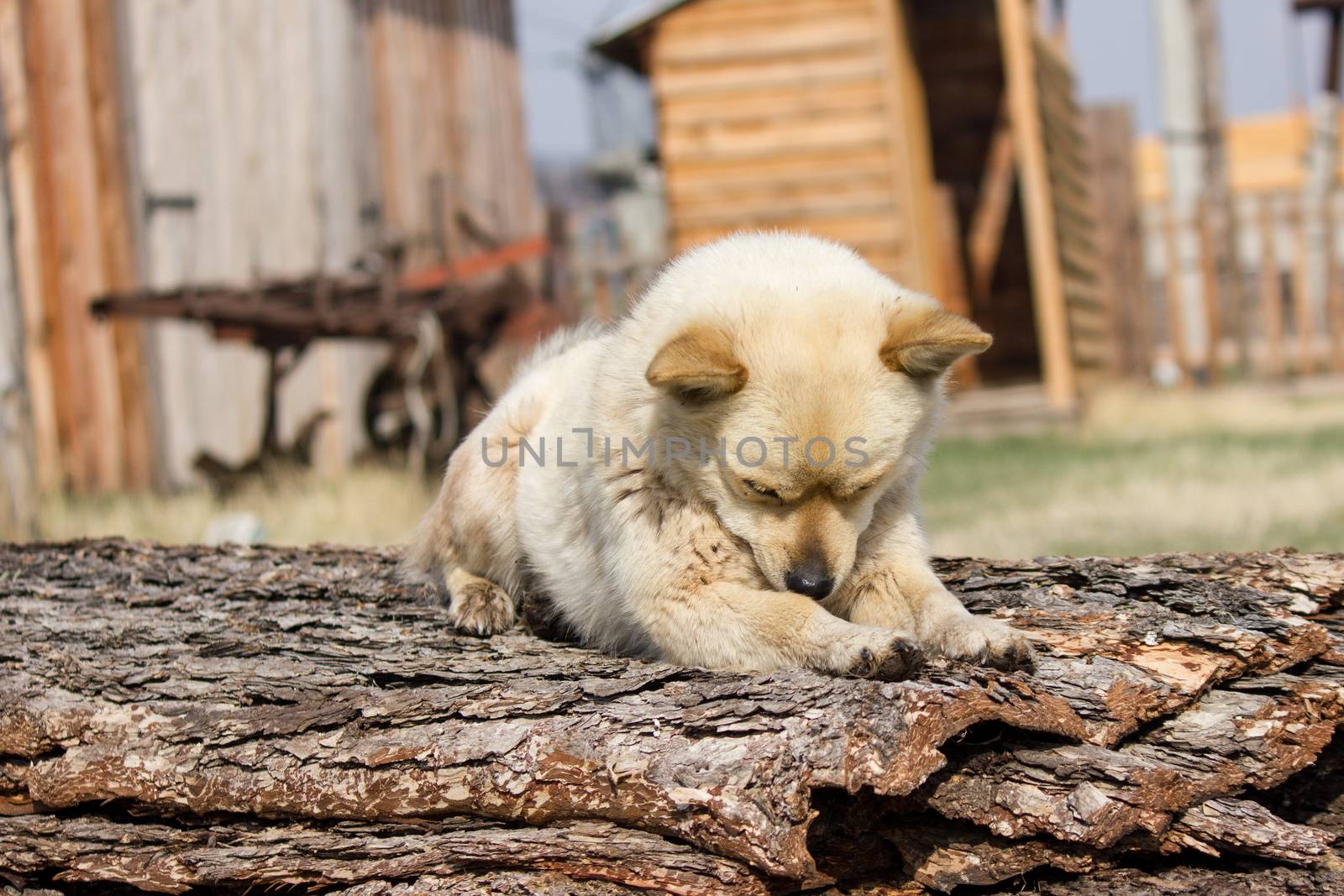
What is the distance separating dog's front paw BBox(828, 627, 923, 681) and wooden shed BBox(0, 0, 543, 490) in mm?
5842

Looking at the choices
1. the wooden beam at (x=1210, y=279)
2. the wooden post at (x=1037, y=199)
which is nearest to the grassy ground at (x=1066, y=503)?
the wooden post at (x=1037, y=199)

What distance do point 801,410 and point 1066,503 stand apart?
18.2ft

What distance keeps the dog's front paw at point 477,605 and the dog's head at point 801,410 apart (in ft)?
2.80

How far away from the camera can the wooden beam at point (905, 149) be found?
11703 millimetres

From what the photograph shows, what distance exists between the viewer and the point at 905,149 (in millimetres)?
11781

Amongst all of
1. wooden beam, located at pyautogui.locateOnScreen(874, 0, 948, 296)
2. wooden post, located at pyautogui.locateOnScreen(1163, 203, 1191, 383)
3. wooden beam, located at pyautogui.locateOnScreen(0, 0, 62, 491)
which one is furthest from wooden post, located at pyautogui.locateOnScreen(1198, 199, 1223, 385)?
wooden beam, located at pyautogui.locateOnScreen(0, 0, 62, 491)

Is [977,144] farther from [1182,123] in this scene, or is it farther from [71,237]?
[71,237]

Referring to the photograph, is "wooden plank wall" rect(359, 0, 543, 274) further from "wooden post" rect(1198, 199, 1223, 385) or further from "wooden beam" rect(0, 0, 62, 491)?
"wooden post" rect(1198, 199, 1223, 385)

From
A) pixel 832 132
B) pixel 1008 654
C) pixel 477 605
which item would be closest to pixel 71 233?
pixel 477 605

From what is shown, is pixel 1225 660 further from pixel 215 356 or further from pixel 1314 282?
pixel 1314 282

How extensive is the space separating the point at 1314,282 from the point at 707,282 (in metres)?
23.0

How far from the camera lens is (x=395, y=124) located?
11680 mm

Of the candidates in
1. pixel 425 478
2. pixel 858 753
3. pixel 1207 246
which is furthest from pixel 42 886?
pixel 1207 246

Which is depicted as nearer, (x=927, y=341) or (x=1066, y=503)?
(x=927, y=341)
